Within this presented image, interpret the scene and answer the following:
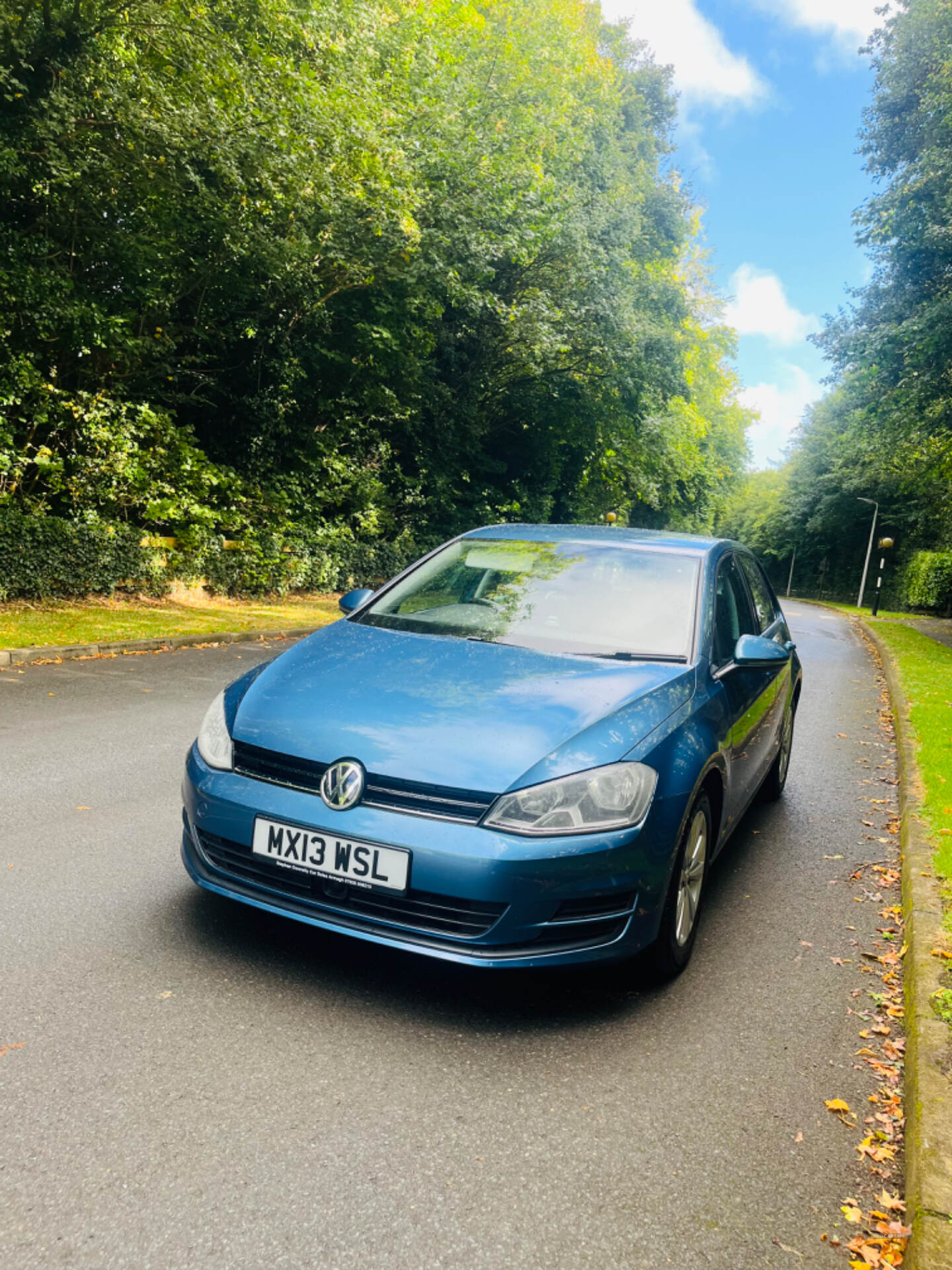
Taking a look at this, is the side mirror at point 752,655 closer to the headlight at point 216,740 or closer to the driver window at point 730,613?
the driver window at point 730,613

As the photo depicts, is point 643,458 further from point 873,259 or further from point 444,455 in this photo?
point 873,259

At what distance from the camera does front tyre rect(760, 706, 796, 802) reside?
6328mm

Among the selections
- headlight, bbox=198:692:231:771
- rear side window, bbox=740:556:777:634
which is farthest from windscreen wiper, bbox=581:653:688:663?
rear side window, bbox=740:556:777:634

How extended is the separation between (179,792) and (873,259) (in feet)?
71.3

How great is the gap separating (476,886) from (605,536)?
102 inches

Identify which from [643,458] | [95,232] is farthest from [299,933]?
[643,458]

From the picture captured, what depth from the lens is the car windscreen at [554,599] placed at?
4176mm

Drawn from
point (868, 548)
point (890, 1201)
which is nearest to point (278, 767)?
point (890, 1201)

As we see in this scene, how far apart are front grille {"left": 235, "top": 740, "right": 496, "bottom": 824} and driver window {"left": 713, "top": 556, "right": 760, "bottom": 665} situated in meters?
1.67

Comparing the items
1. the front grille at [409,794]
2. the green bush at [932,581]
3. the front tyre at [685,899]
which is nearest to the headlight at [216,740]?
the front grille at [409,794]

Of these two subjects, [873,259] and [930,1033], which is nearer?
[930,1033]

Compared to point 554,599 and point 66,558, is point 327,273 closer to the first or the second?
point 66,558

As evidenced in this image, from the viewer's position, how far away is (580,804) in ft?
10.1

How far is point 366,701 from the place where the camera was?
347cm
